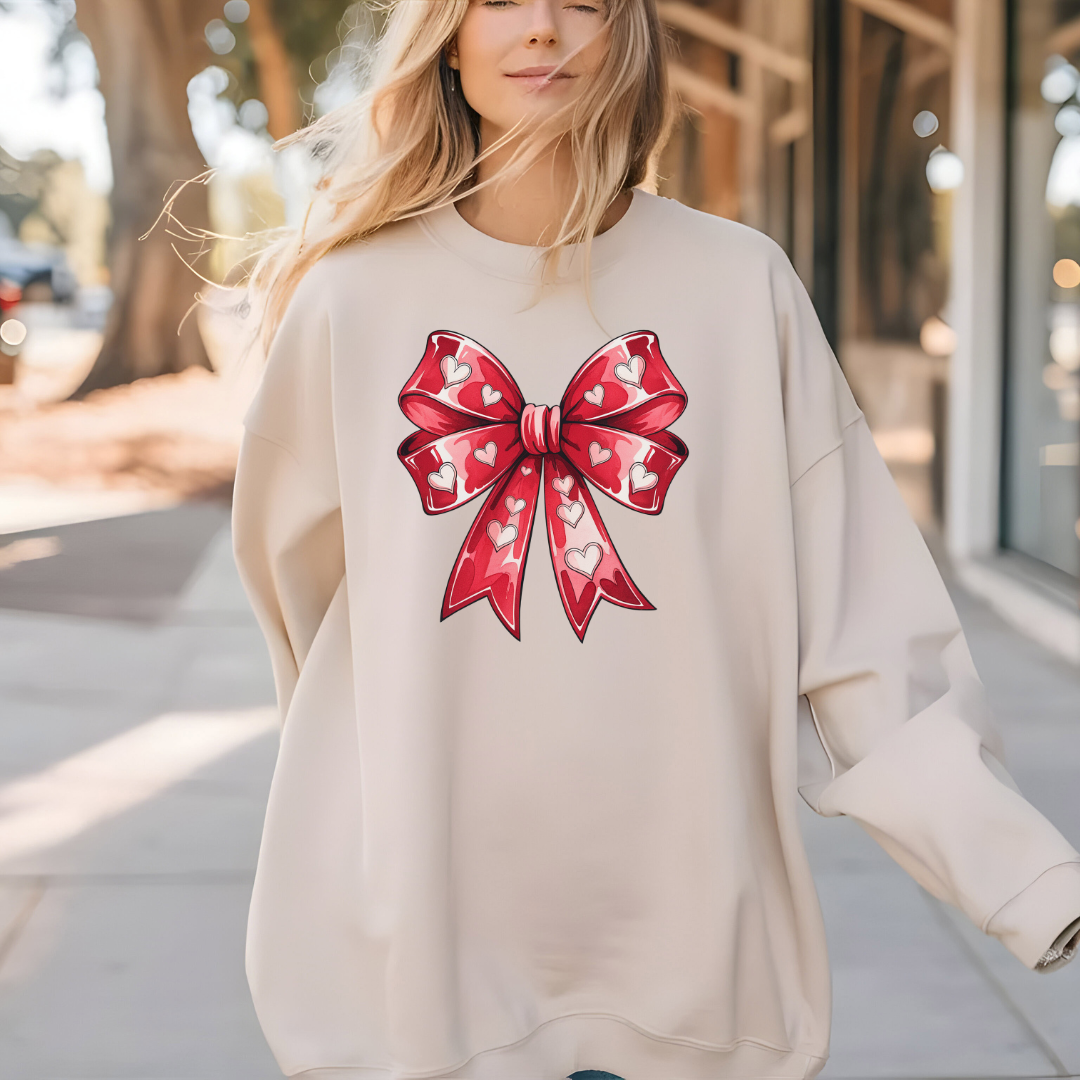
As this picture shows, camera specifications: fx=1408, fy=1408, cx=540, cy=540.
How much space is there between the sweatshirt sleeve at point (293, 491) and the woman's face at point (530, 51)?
306 mm

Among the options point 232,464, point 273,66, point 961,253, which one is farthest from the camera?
point 273,66

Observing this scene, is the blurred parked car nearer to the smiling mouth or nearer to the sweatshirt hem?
the smiling mouth

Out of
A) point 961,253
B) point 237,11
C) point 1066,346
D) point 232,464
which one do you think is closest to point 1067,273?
point 1066,346

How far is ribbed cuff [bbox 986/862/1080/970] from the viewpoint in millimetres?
1389

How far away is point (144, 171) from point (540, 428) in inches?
578

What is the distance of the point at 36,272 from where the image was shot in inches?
679

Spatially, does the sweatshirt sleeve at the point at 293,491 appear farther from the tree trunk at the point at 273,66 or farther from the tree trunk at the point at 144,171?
the tree trunk at the point at 273,66

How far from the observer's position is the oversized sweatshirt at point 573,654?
1.55 meters

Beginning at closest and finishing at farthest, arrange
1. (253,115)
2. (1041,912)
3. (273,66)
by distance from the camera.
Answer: (1041,912) → (273,66) → (253,115)

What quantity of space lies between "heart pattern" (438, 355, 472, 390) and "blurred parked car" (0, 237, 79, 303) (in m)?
15.9

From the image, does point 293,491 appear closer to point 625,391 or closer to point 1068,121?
point 625,391

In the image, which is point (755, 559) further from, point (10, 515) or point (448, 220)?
point (10, 515)

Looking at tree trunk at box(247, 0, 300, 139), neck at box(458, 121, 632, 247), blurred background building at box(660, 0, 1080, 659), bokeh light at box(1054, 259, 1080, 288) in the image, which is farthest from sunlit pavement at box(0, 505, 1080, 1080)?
tree trunk at box(247, 0, 300, 139)

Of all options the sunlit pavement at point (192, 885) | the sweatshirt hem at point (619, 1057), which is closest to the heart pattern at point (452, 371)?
the sweatshirt hem at point (619, 1057)
